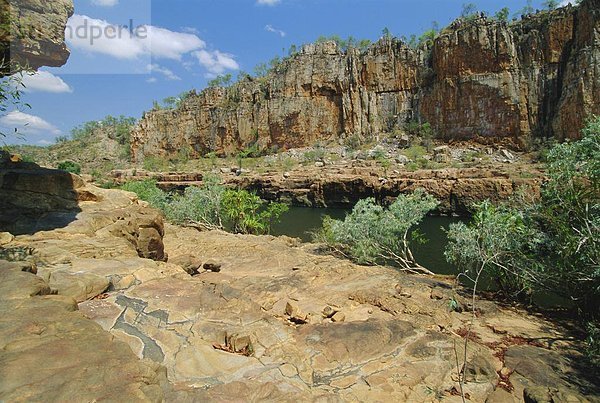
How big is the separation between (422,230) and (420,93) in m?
36.7

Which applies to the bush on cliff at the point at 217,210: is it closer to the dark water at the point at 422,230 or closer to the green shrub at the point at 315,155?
the dark water at the point at 422,230

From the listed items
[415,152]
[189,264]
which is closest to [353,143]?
[415,152]

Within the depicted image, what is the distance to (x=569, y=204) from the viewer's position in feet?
26.3

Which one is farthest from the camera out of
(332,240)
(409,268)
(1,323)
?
(332,240)

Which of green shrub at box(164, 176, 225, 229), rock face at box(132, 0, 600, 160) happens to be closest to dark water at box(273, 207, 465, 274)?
green shrub at box(164, 176, 225, 229)

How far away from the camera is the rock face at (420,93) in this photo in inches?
1644

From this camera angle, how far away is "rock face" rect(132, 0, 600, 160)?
41750 millimetres

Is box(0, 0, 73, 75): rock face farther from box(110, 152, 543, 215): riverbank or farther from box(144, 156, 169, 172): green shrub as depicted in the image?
box(144, 156, 169, 172): green shrub

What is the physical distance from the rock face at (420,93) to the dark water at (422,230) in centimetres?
2411

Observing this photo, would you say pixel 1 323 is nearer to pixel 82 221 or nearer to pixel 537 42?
pixel 82 221

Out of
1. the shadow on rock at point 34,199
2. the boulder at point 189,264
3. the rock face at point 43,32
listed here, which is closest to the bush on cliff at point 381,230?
the boulder at point 189,264

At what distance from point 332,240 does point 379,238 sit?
99.3 inches

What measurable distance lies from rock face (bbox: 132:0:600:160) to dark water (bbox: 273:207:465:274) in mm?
24114

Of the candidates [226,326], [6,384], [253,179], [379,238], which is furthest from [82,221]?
[253,179]
